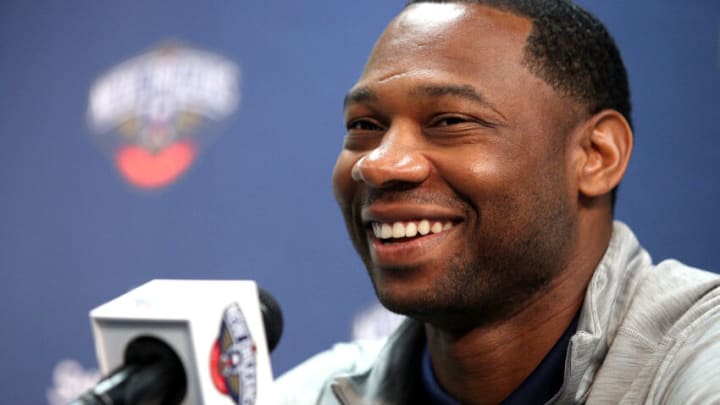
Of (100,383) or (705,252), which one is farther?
(705,252)

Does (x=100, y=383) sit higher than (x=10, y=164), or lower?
lower

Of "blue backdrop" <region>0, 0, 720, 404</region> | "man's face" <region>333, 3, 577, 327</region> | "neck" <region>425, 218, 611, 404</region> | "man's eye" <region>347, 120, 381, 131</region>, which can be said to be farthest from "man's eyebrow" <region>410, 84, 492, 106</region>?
"blue backdrop" <region>0, 0, 720, 404</region>

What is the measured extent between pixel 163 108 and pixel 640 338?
1288 millimetres

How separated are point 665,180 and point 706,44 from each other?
0.29m

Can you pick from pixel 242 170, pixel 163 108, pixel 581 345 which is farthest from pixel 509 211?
pixel 163 108

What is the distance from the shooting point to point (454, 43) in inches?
40.6

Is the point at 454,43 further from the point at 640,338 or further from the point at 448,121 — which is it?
the point at 640,338

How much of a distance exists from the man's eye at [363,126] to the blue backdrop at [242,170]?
733 mm

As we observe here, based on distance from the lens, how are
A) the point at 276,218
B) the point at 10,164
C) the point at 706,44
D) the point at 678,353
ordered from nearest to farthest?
the point at 678,353
the point at 706,44
the point at 276,218
the point at 10,164

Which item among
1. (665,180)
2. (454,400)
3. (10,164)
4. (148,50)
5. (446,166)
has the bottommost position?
(454,400)

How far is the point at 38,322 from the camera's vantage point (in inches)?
77.2

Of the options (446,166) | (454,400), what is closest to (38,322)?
(454,400)

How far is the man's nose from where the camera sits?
0.96 m

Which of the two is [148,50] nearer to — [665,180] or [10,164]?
[10,164]
